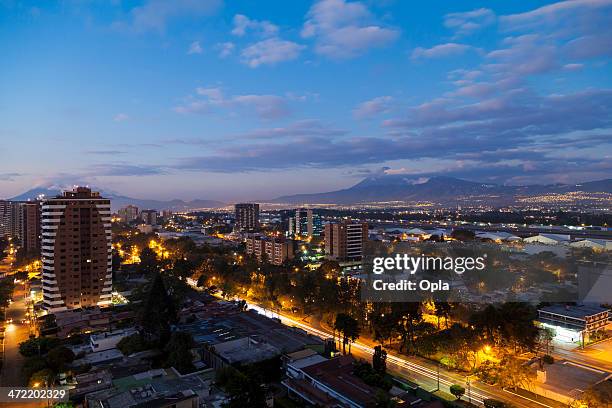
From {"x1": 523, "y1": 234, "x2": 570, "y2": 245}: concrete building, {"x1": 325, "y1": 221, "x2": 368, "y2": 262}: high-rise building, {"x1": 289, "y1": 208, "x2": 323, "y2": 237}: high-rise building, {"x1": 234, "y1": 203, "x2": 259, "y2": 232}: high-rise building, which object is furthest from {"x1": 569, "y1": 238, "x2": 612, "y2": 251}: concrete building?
{"x1": 234, "y1": 203, "x2": 259, "y2": 232}: high-rise building

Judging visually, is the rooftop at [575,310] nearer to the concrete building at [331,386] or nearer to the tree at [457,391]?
the tree at [457,391]

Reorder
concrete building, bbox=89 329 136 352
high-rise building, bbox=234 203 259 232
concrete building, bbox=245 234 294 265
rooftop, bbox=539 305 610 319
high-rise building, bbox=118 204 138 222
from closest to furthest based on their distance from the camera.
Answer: concrete building, bbox=89 329 136 352 < rooftop, bbox=539 305 610 319 < concrete building, bbox=245 234 294 265 < high-rise building, bbox=234 203 259 232 < high-rise building, bbox=118 204 138 222

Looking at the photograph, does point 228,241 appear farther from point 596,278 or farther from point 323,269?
point 596,278

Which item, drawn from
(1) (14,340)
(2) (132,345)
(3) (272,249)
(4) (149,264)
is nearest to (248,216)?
(3) (272,249)

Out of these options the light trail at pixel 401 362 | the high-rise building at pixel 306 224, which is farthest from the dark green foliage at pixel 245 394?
the high-rise building at pixel 306 224

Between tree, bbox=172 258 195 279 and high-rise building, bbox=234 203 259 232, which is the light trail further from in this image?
high-rise building, bbox=234 203 259 232

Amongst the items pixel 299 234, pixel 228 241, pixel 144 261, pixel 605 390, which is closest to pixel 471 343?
pixel 605 390

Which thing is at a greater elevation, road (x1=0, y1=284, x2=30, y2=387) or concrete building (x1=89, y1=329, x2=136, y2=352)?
concrete building (x1=89, y1=329, x2=136, y2=352)
